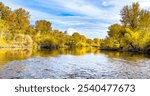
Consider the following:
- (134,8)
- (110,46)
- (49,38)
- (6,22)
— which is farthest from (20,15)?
(134,8)

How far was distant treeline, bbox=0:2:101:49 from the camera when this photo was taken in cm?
3577

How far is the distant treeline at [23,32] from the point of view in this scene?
1408 inches

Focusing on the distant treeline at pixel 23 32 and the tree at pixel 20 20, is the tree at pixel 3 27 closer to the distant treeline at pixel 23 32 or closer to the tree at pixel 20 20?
the distant treeline at pixel 23 32

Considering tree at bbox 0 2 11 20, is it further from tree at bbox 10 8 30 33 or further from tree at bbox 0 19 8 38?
tree at bbox 0 19 8 38

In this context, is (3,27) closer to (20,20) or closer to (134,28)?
(20,20)

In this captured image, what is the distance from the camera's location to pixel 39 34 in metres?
40.7

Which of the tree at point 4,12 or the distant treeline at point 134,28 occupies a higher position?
the tree at point 4,12

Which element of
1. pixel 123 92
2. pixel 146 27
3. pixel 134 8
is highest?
pixel 134 8

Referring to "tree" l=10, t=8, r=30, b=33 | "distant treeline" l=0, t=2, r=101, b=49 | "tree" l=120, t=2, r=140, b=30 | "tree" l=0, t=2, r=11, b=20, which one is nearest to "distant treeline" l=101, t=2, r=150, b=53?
"tree" l=120, t=2, r=140, b=30

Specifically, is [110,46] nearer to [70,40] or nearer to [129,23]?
[129,23]

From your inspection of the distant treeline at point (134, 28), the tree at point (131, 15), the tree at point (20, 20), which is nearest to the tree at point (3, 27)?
the tree at point (20, 20)

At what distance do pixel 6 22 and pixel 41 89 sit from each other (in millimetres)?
32682

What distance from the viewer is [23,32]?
4056 cm

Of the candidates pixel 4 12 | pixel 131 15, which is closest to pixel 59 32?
pixel 4 12
